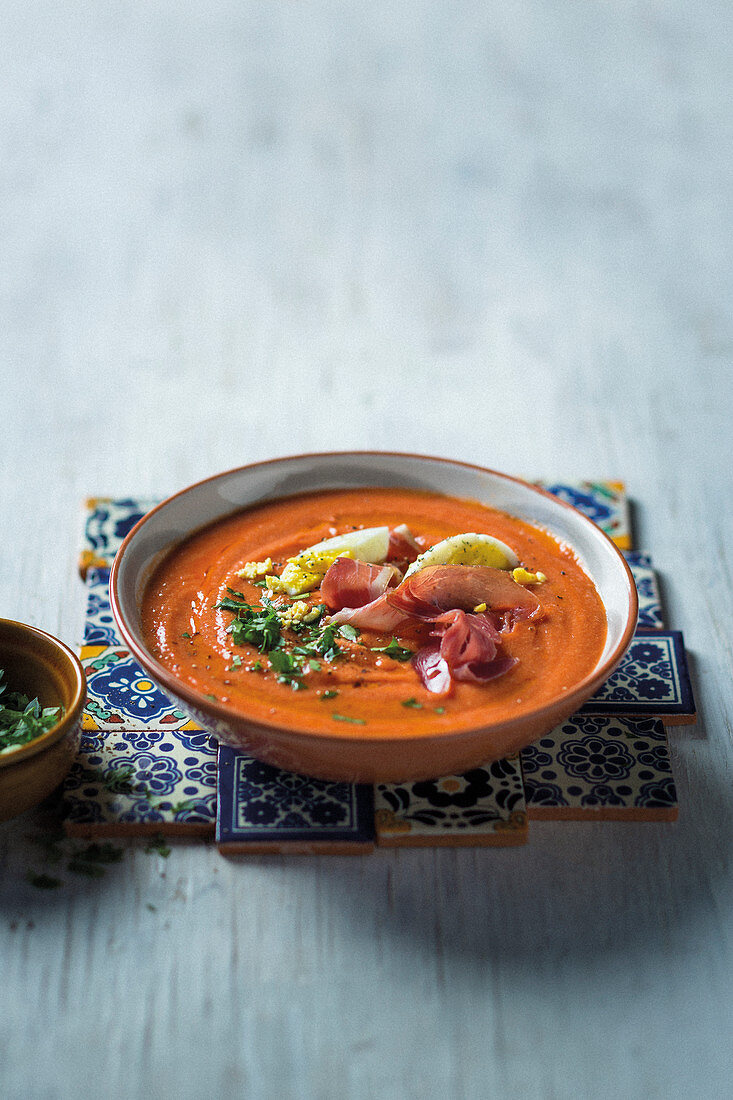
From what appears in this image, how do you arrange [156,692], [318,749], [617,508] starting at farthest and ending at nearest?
[617,508], [156,692], [318,749]

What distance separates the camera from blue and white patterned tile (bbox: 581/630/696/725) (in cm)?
268

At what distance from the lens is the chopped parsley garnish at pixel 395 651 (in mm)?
2439

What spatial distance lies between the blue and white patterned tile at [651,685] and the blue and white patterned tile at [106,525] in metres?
1.37

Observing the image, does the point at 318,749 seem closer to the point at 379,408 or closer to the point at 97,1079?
the point at 97,1079

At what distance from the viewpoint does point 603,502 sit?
3.50 m

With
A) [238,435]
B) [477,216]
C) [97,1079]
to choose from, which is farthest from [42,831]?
[477,216]

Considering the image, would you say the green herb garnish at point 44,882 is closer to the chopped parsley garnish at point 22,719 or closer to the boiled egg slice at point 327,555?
the chopped parsley garnish at point 22,719

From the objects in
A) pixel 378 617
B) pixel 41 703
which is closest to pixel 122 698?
pixel 41 703

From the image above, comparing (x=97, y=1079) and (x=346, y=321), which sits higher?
(x=346, y=321)

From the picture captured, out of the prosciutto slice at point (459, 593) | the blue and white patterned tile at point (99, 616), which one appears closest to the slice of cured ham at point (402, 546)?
the prosciutto slice at point (459, 593)

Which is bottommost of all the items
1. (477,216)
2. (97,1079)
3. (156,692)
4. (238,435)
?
(97,1079)

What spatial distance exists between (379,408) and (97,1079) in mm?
2570

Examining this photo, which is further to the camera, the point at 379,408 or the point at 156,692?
the point at 379,408

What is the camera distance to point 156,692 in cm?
271
